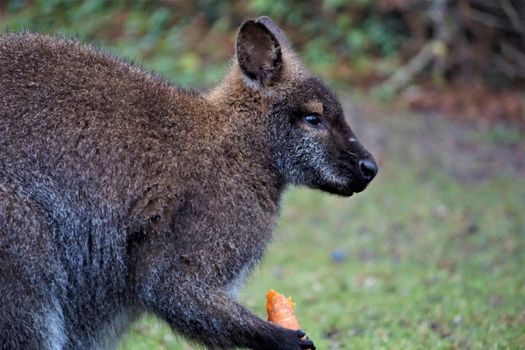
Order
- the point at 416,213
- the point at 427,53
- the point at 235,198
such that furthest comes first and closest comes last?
the point at 427,53
the point at 416,213
the point at 235,198

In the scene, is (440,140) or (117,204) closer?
(117,204)

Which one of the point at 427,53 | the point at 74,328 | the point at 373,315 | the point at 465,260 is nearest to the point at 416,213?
the point at 465,260

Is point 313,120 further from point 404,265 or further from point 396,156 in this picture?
point 396,156

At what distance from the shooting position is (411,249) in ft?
34.1

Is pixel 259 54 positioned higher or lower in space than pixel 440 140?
lower

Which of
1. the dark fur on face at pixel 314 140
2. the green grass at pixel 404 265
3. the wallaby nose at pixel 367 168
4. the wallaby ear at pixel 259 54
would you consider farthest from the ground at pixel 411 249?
the wallaby ear at pixel 259 54

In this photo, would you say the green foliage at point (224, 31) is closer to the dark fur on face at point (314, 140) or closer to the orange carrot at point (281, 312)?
the dark fur on face at point (314, 140)

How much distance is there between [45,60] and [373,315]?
153 inches

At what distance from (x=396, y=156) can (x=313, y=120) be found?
24.1ft

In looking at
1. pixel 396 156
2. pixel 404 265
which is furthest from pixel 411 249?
pixel 396 156

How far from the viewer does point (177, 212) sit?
5453 millimetres

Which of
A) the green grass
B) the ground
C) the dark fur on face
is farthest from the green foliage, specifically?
the dark fur on face

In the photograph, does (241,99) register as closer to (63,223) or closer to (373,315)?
(63,223)

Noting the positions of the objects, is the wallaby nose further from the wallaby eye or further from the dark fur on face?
the wallaby eye
